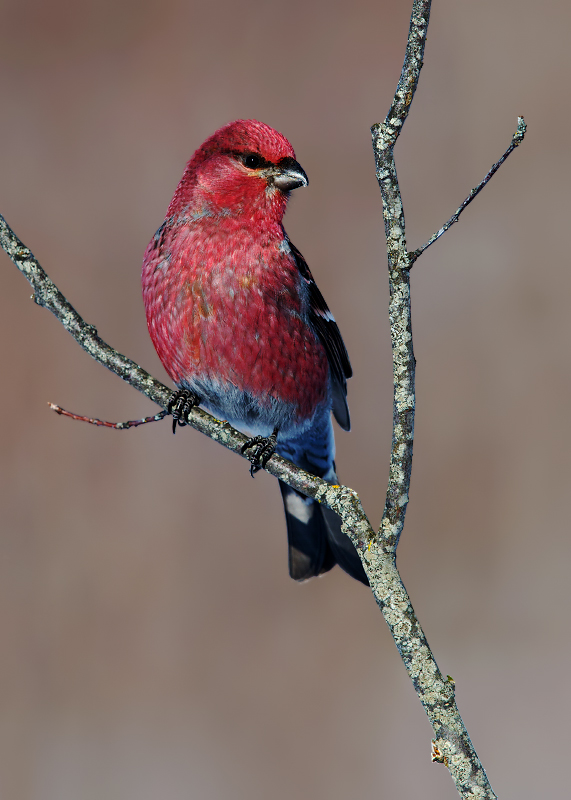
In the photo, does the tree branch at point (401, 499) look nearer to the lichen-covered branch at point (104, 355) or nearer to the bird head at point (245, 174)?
the lichen-covered branch at point (104, 355)

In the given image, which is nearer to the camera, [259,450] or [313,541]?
[259,450]

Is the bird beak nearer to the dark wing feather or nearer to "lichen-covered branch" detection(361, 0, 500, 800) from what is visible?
the dark wing feather

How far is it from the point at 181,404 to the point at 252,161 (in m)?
0.73

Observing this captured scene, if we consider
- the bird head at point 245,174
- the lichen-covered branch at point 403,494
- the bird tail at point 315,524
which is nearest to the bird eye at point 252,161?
the bird head at point 245,174

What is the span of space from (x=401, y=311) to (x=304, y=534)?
143 cm

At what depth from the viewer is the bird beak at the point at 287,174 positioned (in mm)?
1960

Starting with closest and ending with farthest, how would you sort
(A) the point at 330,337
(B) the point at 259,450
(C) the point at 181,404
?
(B) the point at 259,450 → (C) the point at 181,404 → (A) the point at 330,337

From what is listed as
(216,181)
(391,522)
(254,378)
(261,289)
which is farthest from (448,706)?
(216,181)

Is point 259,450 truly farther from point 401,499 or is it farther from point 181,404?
point 401,499

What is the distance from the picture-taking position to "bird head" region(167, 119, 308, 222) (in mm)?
1981

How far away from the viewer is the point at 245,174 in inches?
79.2

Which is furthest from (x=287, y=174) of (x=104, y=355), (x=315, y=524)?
Answer: (x=315, y=524)

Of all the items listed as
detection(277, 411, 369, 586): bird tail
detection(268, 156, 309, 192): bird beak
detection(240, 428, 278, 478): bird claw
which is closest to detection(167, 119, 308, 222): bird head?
detection(268, 156, 309, 192): bird beak

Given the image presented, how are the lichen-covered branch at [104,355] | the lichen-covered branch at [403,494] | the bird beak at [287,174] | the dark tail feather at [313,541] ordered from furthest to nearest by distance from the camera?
the dark tail feather at [313,541] < the bird beak at [287,174] < the lichen-covered branch at [104,355] < the lichen-covered branch at [403,494]
